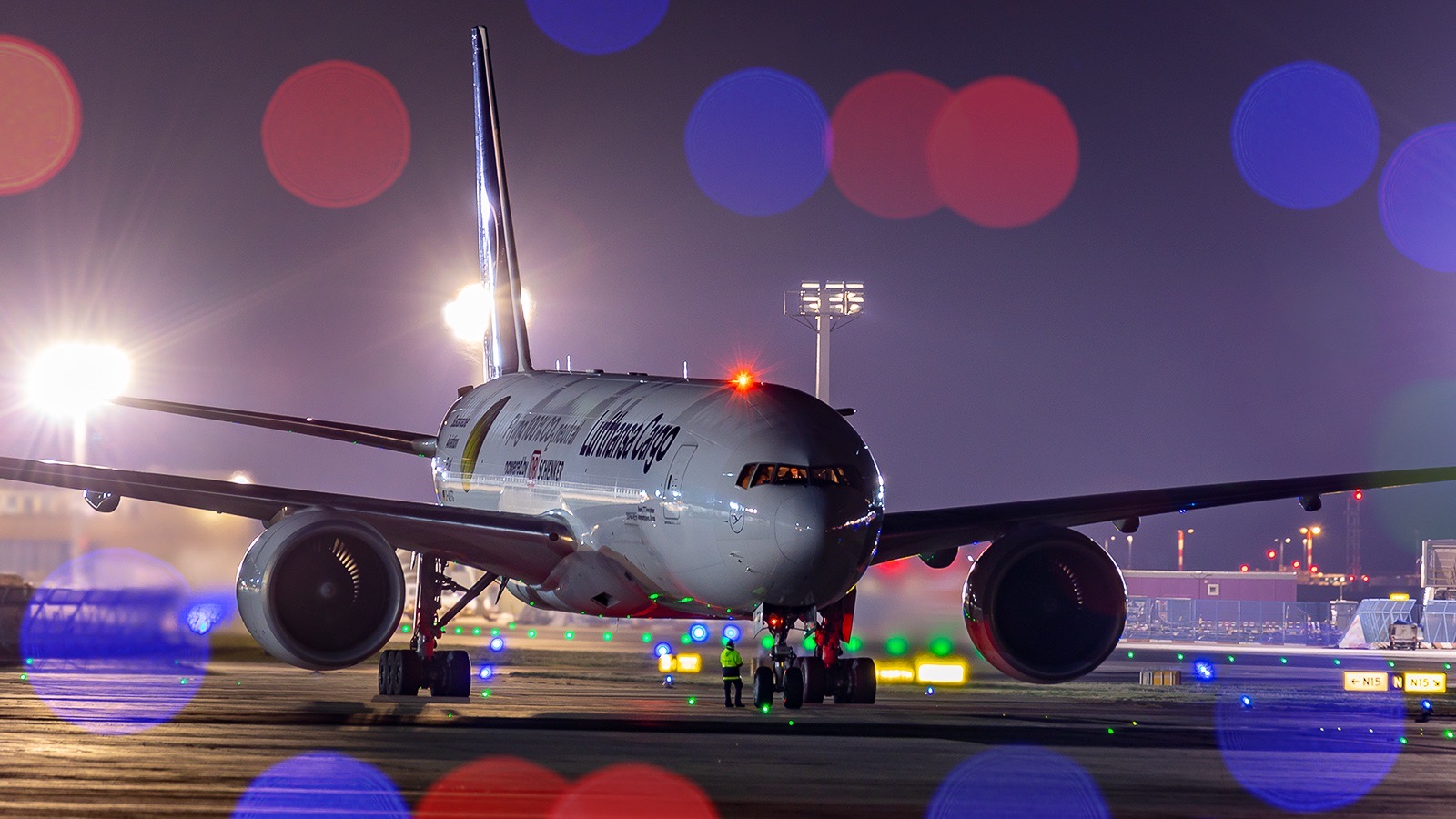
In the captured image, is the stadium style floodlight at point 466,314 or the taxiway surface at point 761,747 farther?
the stadium style floodlight at point 466,314

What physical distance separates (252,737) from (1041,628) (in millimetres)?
11774

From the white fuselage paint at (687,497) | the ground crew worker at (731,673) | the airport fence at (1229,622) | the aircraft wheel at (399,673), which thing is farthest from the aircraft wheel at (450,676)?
the airport fence at (1229,622)

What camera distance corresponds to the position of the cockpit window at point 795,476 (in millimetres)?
24078

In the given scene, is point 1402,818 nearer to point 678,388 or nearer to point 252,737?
point 252,737

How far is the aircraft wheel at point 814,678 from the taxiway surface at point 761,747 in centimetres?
23

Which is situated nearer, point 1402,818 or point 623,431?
→ point 1402,818

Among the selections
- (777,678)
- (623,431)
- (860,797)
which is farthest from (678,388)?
(860,797)

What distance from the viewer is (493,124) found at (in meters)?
43.4

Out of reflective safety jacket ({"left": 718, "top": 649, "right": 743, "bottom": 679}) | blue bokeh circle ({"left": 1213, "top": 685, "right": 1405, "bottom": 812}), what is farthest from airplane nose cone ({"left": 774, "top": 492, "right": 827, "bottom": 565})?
reflective safety jacket ({"left": 718, "top": 649, "right": 743, "bottom": 679})

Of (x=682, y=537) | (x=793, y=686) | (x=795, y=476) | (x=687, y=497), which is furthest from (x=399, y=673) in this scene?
(x=795, y=476)

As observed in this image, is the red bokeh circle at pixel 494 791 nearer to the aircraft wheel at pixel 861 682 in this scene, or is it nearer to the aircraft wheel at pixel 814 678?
the aircraft wheel at pixel 814 678

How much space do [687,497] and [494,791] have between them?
29.1ft

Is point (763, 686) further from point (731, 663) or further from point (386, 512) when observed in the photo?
point (386, 512)

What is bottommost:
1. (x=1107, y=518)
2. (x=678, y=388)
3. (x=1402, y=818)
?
(x=1402, y=818)
